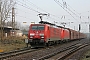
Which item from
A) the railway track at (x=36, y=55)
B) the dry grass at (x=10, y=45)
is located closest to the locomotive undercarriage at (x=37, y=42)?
the dry grass at (x=10, y=45)

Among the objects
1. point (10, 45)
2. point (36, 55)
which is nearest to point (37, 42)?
point (10, 45)

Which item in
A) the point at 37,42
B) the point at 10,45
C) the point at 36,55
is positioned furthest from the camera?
the point at 10,45

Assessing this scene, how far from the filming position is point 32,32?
26.0m

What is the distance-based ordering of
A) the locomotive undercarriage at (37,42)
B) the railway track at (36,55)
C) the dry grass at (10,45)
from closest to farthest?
the railway track at (36,55)
the dry grass at (10,45)
the locomotive undercarriage at (37,42)

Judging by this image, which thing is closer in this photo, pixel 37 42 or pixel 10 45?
pixel 37 42

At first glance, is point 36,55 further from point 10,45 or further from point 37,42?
point 10,45

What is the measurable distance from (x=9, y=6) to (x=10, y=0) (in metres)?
1.43

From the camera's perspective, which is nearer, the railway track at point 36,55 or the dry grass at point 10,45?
the railway track at point 36,55

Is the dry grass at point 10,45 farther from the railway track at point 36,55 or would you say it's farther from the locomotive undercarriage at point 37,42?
the railway track at point 36,55

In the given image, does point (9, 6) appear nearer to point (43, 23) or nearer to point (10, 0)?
point (10, 0)

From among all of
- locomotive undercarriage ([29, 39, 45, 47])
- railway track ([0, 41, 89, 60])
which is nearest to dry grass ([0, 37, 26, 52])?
locomotive undercarriage ([29, 39, 45, 47])

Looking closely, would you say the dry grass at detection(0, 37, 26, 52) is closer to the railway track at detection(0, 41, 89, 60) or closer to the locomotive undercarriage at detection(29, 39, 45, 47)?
the locomotive undercarriage at detection(29, 39, 45, 47)

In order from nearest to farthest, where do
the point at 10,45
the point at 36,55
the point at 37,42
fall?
1. the point at 36,55
2. the point at 37,42
3. the point at 10,45

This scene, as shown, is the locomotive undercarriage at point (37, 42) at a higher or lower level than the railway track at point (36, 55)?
higher
